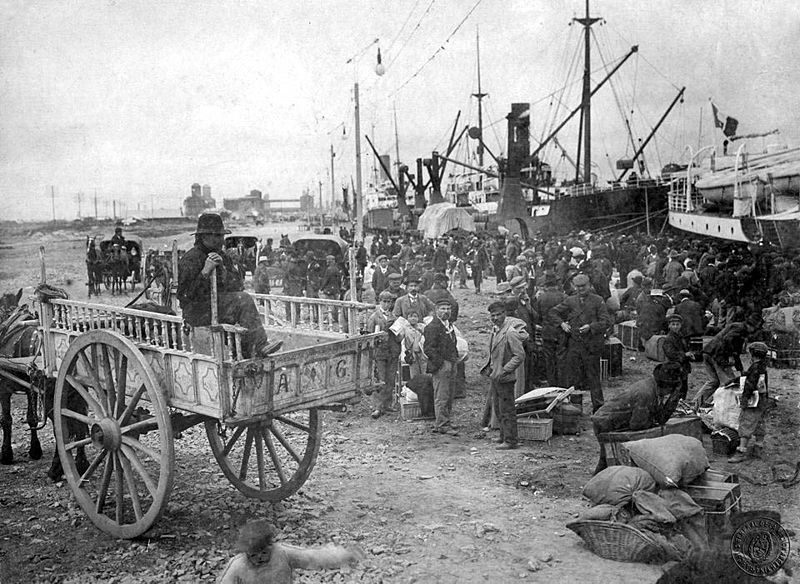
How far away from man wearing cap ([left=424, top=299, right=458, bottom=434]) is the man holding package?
225 cm

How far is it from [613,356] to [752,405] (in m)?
3.63

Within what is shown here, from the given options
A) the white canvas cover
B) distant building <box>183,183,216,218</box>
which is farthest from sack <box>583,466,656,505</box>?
the white canvas cover

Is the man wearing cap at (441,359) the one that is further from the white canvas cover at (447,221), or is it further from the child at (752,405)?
the white canvas cover at (447,221)

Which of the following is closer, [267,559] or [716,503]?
[267,559]

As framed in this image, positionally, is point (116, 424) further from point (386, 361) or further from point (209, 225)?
point (386, 361)

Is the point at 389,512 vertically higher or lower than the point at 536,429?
lower

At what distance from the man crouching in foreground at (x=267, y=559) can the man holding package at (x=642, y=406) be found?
2938mm

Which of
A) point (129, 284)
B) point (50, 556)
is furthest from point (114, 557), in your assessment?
point (129, 284)

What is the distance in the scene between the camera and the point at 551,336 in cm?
861

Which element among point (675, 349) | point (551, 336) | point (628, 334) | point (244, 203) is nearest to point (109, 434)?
point (675, 349)

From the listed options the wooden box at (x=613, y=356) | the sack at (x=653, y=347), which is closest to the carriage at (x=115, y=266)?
the wooden box at (x=613, y=356)

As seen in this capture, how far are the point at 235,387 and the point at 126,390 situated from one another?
4.24ft

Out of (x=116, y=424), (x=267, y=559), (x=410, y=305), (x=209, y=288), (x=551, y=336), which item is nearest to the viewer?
(x=267, y=559)

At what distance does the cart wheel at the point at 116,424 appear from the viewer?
439 cm
